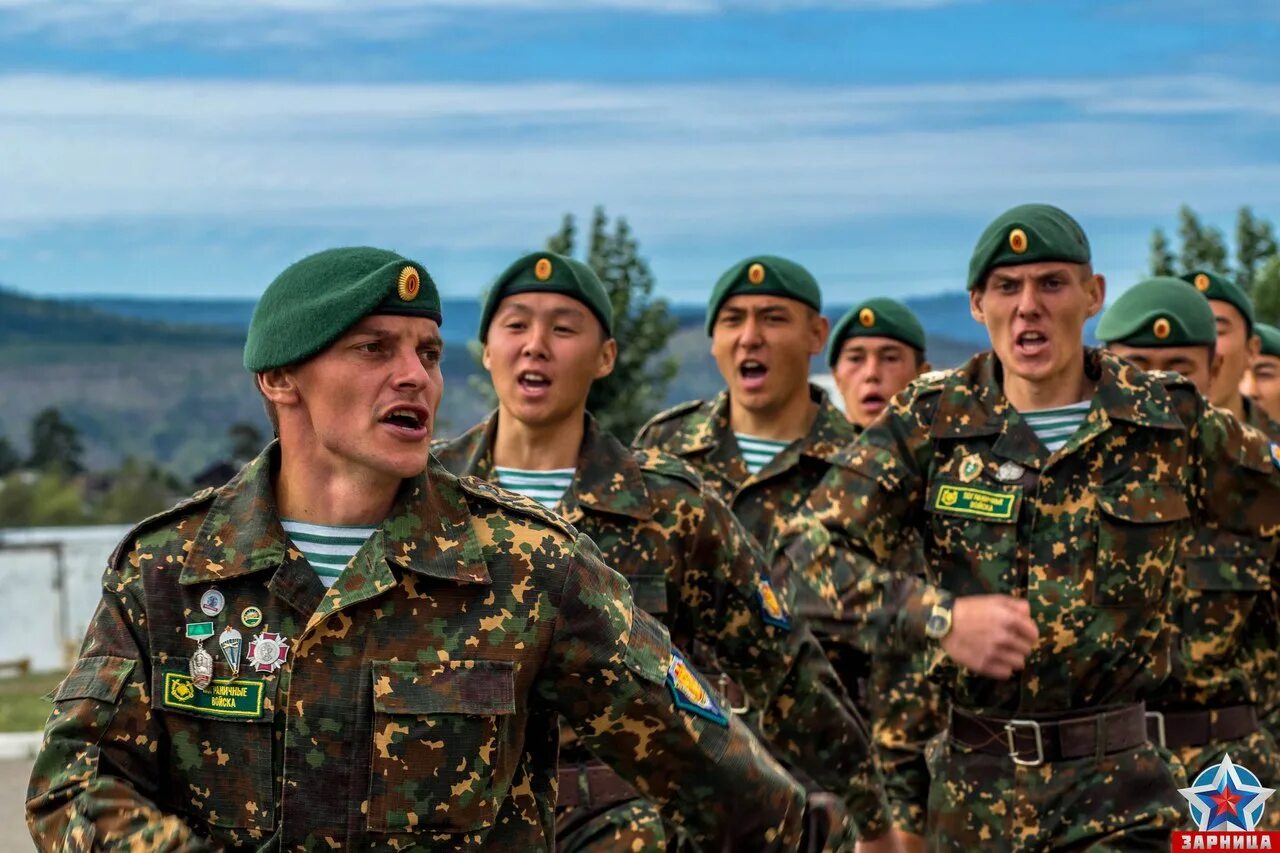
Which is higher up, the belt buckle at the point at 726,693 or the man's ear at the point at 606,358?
the man's ear at the point at 606,358

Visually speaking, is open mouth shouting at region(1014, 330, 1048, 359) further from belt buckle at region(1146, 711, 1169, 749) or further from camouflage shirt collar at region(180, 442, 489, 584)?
camouflage shirt collar at region(180, 442, 489, 584)

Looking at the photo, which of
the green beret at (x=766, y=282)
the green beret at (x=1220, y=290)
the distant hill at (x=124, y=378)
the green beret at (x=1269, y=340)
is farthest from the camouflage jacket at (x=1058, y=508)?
the distant hill at (x=124, y=378)

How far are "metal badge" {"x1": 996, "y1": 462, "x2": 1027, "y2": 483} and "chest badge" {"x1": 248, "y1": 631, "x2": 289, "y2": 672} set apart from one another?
3.07m

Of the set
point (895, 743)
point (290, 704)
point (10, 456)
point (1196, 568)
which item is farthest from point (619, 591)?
point (10, 456)

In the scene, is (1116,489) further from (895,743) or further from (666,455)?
(895,743)

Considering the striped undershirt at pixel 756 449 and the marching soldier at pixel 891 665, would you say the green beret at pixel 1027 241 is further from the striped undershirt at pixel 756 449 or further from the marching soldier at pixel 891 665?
the striped undershirt at pixel 756 449

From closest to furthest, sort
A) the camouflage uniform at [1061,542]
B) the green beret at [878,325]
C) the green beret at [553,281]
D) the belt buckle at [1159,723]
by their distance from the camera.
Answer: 1. the camouflage uniform at [1061,542]
2. the green beret at [553,281]
3. the belt buckle at [1159,723]
4. the green beret at [878,325]

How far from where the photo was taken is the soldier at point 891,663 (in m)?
9.20

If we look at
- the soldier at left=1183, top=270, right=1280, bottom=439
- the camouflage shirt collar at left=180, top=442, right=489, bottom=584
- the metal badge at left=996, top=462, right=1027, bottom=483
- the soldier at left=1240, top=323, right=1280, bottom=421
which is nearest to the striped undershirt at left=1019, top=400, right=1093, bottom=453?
the metal badge at left=996, top=462, right=1027, bottom=483

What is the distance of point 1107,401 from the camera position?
22.0 feet

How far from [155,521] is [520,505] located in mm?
753

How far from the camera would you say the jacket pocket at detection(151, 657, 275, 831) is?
13.8 ft

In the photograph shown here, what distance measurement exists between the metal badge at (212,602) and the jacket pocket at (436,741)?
34 centimetres

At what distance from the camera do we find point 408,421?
14.4 ft
